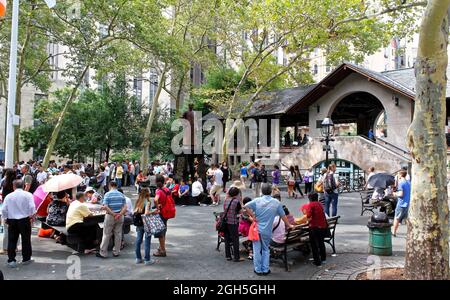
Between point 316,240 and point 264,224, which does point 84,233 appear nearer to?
point 264,224

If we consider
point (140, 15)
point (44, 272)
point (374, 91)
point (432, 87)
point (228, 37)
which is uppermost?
point (228, 37)

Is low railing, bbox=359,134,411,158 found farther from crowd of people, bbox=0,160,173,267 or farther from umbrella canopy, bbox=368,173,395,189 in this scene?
crowd of people, bbox=0,160,173,267

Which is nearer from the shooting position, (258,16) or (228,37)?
(258,16)

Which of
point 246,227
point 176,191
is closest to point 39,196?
point 246,227

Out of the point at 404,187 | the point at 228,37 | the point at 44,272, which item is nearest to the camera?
the point at 44,272

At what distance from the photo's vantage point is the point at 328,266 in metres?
7.44

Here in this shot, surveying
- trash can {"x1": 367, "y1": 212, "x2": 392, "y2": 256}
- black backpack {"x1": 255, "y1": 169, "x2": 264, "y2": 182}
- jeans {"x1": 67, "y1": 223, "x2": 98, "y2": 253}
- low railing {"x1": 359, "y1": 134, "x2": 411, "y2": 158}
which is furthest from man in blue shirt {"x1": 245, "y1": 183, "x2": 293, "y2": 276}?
low railing {"x1": 359, "y1": 134, "x2": 411, "y2": 158}

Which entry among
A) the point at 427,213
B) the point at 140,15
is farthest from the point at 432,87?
the point at 140,15

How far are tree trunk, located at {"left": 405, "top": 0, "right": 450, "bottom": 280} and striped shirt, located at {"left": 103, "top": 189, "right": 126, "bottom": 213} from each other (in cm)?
534
